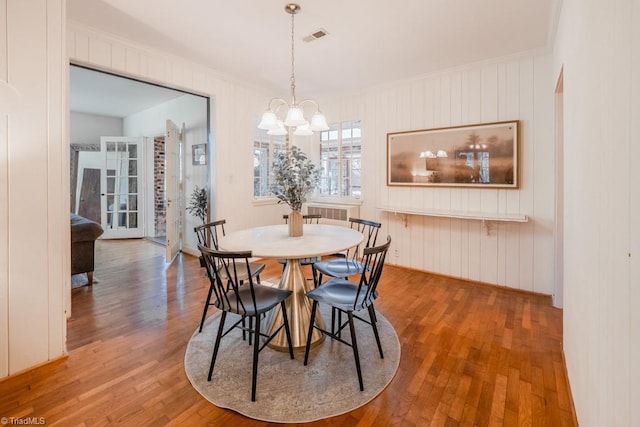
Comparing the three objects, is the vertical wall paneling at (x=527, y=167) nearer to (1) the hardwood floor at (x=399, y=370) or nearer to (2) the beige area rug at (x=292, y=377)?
(1) the hardwood floor at (x=399, y=370)

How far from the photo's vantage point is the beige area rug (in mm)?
1734

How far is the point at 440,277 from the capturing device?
4062 mm

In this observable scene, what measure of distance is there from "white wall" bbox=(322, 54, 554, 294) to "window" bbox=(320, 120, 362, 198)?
0.66 feet

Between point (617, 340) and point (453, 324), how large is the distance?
74.3 inches

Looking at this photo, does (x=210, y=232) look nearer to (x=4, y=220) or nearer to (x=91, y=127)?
(x=4, y=220)

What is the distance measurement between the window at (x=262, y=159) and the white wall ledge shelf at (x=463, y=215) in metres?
1.95

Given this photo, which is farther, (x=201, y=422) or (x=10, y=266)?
(x=10, y=266)

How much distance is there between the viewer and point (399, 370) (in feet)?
6.79

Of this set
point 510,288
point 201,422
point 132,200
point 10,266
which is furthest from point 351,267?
point 132,200

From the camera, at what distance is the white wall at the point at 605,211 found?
0.84 metres

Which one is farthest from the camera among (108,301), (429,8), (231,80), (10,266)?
(231,80)

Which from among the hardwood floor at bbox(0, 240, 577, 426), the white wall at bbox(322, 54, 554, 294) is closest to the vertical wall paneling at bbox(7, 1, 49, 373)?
the hardwood floor at bbox(0, 240, 577, 426)

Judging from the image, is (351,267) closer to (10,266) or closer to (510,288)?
(510,288)

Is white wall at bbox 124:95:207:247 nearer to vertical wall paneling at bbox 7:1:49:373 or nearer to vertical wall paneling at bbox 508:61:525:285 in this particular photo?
vertical wall paneling at bbox 7:1:49:373
